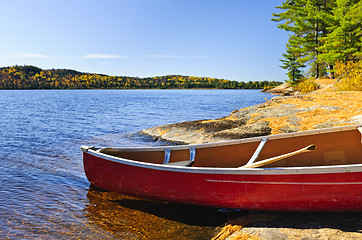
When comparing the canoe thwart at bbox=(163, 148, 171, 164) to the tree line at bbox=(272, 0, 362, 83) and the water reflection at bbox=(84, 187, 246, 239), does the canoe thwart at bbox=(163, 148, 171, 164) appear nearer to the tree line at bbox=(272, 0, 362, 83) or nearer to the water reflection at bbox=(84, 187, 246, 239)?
the water reflection at bbox=(84, 187, 246, 239)

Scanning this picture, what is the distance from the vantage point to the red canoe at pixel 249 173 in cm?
462

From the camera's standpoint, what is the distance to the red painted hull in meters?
4.55

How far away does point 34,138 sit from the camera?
50.5ft

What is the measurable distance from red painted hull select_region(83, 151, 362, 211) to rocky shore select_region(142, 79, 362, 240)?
0.71 feet

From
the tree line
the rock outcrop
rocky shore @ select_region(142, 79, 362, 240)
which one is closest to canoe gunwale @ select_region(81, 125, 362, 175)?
rocky shore @ select_region(142, 79, 362, 240)

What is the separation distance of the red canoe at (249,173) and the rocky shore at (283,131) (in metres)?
0.23

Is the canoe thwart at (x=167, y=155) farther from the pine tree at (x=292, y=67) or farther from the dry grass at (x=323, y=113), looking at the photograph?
the pine tree at (x=292, y=67)

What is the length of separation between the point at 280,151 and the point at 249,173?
2.14 metres

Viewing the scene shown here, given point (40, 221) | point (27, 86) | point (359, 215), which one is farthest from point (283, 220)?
point (27, 86)

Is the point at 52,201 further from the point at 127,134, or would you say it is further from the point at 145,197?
the point at 127,134

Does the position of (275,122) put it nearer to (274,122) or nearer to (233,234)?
(274,122)

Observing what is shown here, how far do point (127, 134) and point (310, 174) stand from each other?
1286 cm

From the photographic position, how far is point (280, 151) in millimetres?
6613

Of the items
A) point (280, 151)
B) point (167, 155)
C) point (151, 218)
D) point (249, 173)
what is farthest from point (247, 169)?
point (167, 155)
